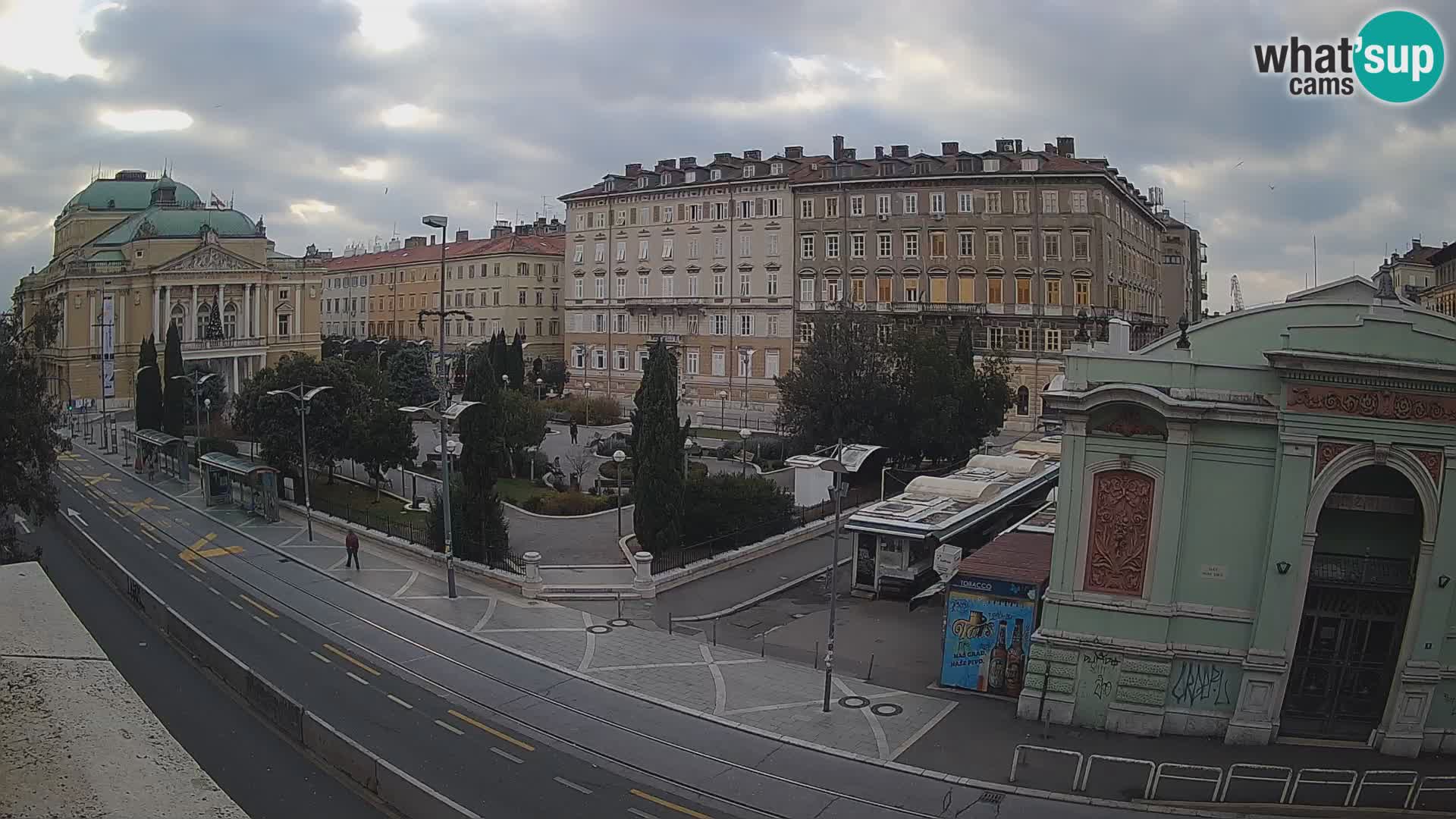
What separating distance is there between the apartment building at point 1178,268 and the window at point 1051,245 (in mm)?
26493

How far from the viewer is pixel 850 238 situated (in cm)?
7450

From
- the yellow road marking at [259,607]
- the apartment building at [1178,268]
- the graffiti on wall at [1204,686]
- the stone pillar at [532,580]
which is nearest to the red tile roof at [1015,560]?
the graffiti on wall at [1204,686]

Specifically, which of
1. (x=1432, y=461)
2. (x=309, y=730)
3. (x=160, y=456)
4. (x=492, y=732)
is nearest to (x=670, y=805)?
(x=492, y=732)

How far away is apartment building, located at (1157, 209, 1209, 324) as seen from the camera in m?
93.2

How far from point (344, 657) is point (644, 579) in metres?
8.97

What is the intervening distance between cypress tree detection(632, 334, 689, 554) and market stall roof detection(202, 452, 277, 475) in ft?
58.8

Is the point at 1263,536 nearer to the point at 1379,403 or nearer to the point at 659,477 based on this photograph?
the point at 1379,403

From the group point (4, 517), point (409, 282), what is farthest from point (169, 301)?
point (4, 517)

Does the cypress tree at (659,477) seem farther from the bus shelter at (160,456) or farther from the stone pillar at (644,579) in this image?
the bus shelter at (160,456)

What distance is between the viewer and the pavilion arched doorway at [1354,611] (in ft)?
71.8

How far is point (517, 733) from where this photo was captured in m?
22.0

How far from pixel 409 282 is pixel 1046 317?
70.8 metres

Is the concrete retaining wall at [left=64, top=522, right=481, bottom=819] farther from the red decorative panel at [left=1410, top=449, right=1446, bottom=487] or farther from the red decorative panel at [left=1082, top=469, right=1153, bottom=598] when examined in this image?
the red decorative panel at [left=1410, top=449, right=1446, bottom=487]

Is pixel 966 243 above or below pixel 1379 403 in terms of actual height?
above
